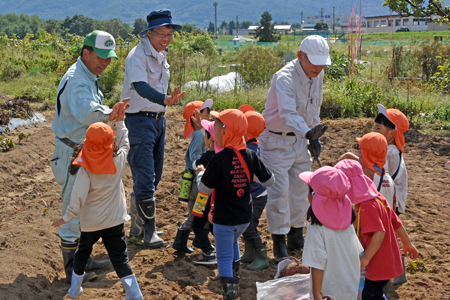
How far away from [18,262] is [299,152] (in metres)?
2.88

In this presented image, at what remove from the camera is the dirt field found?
400cm

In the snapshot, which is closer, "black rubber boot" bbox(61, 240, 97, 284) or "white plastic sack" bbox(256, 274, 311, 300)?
"white plastic sack" bbox(256, 274, 311, 300)

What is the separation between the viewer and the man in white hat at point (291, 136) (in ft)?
14.7

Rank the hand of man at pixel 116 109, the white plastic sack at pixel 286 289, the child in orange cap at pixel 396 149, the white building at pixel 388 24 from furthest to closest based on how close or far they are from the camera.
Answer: the white building at pixel 388 24 < the child in orange cap at pixel 396 149 < the hand of man at pixel 116 109 < the white plastic sack at pixel 286 289

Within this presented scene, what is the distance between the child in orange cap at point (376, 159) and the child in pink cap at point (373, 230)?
1.53 feet

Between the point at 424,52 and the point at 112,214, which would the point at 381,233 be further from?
the point at 424,52

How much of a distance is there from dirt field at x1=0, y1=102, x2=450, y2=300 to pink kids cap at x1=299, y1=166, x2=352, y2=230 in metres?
1.39

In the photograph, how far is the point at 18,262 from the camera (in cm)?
425

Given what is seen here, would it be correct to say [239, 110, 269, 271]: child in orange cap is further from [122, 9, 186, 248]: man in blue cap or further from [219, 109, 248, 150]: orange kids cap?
[122, 9, 186, 248]: man in blue cap

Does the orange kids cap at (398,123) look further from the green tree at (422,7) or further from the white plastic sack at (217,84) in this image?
the white plastic sack at (217,84)

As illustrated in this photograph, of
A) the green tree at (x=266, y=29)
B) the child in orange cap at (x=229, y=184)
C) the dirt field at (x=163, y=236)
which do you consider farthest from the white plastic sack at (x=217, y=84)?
the green tree at (x=266, y=29)

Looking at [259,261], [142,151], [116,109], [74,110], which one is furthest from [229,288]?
[74,110]

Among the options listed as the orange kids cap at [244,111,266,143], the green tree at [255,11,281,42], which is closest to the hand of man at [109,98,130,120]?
the orange kids cap at [244,111,266,143]

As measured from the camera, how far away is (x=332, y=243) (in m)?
2.90
